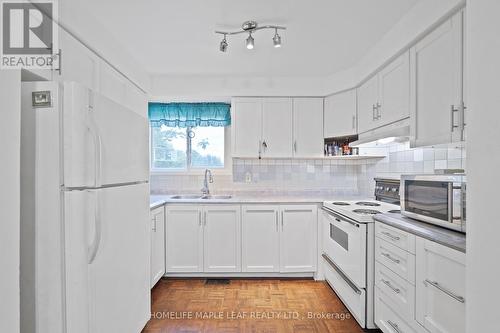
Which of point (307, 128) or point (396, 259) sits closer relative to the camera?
point (396, 259)

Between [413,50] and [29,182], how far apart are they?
7.94 ft

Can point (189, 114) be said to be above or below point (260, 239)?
above

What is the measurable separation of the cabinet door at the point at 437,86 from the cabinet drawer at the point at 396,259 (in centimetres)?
72

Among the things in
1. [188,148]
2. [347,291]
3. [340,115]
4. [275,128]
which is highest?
[340,115]

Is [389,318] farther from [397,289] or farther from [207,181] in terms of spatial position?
[207,181]

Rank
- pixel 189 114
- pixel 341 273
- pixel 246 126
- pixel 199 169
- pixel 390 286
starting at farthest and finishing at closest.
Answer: pixel 199 169 < pixel 189 114 < pixel 246 126 < pixel 341 273 < pixel 390 286

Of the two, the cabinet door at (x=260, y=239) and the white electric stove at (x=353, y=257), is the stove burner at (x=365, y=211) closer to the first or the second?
the white electric stove at (x=353, y=257)

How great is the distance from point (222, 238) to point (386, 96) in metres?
2.11

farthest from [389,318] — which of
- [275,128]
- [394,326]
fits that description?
[275,128]

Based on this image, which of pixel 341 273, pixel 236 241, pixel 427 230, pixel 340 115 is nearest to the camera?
pixel 427 230

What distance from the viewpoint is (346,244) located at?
87.2 inches

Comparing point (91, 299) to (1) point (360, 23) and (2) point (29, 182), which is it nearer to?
(2) point (29, 182)

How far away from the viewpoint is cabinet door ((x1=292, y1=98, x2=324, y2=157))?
313cm

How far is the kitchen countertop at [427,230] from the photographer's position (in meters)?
1.27
